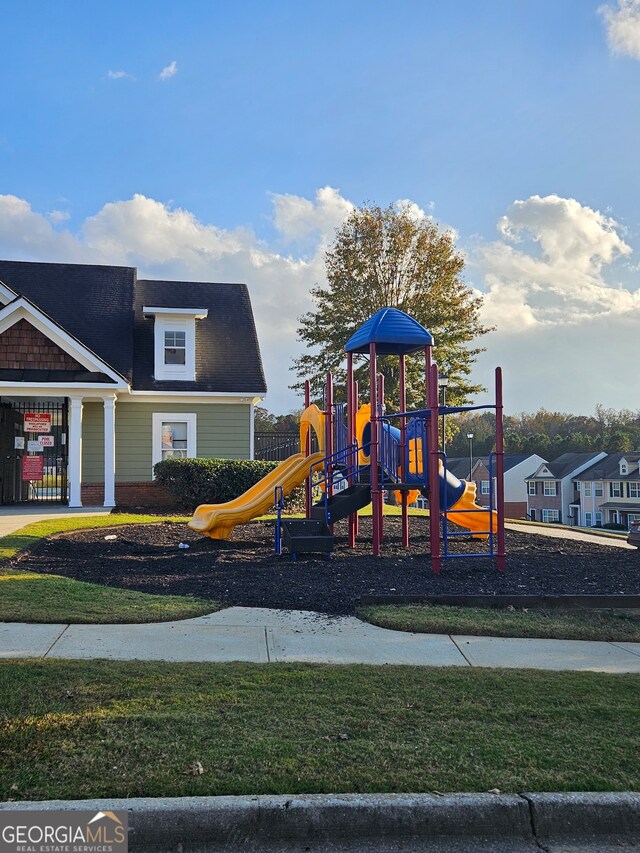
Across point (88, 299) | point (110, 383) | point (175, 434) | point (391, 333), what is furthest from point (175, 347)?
point (391, 333)

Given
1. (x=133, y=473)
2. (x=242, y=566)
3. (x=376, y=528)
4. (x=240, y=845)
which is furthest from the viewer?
(x=133, y=473)

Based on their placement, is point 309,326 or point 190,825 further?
point 309,326

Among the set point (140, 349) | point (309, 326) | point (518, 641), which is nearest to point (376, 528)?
point (518, 641)

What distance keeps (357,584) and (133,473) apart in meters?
13.8

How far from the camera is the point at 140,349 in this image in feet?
75.6

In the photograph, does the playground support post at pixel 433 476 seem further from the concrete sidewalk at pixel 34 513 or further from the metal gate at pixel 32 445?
the metal gate at pixel 32 445

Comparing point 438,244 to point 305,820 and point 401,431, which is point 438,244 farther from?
point 305,820

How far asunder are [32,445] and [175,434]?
4199 millimetres

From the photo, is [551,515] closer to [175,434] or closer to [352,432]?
[175,434]

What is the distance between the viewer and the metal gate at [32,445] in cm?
2175

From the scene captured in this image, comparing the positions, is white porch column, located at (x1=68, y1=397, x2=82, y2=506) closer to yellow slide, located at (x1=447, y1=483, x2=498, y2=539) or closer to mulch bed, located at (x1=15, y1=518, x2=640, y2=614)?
mulch bed, located at (x1=15, y1=518, x2=640, y2=614)

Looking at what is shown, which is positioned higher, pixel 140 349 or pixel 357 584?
pixel 140 349

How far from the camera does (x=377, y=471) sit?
486 inches

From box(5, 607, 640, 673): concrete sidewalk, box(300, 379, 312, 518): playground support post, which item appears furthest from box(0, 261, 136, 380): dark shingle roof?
box(5, 607, 640, 673): concrete sidewalk
